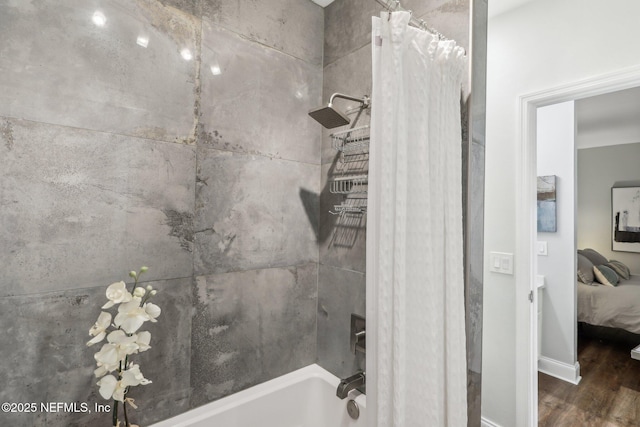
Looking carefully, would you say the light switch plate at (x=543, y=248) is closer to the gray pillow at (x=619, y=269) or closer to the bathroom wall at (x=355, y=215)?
the bathroom wall at (x=355, y=215)

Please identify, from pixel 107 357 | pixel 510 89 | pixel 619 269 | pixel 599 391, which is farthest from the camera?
pixel 619 269

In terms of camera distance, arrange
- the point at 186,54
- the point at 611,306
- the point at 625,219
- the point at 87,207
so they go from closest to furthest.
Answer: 1. the point at 87,207
2. the point at 186,54
3. the point at 611,306
4. the point at 625,219

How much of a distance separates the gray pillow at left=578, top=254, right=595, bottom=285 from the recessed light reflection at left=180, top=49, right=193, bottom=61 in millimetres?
4956

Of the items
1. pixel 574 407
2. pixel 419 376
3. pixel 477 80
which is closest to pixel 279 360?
pixel 419 376

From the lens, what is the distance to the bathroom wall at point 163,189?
1.01 m

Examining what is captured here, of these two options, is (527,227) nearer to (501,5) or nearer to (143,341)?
(501,5)

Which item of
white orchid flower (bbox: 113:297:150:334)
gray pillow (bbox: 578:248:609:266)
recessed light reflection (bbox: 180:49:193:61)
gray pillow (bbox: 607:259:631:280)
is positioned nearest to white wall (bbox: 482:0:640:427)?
recessed light reflection (bbox: 180:49:193:61)

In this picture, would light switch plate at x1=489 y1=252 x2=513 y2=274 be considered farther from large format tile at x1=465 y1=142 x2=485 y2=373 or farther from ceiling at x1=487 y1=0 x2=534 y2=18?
ceiling at x1=487 y1=0 x2=534 y2=18

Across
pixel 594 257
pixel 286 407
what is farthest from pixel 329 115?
pixel 594 257

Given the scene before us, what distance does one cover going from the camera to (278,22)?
1643 millimetres

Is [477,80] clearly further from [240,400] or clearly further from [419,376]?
[240,400]

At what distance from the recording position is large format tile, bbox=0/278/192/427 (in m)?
0.99

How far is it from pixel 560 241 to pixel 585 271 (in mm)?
1999

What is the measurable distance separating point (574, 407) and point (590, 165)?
4391 mm
